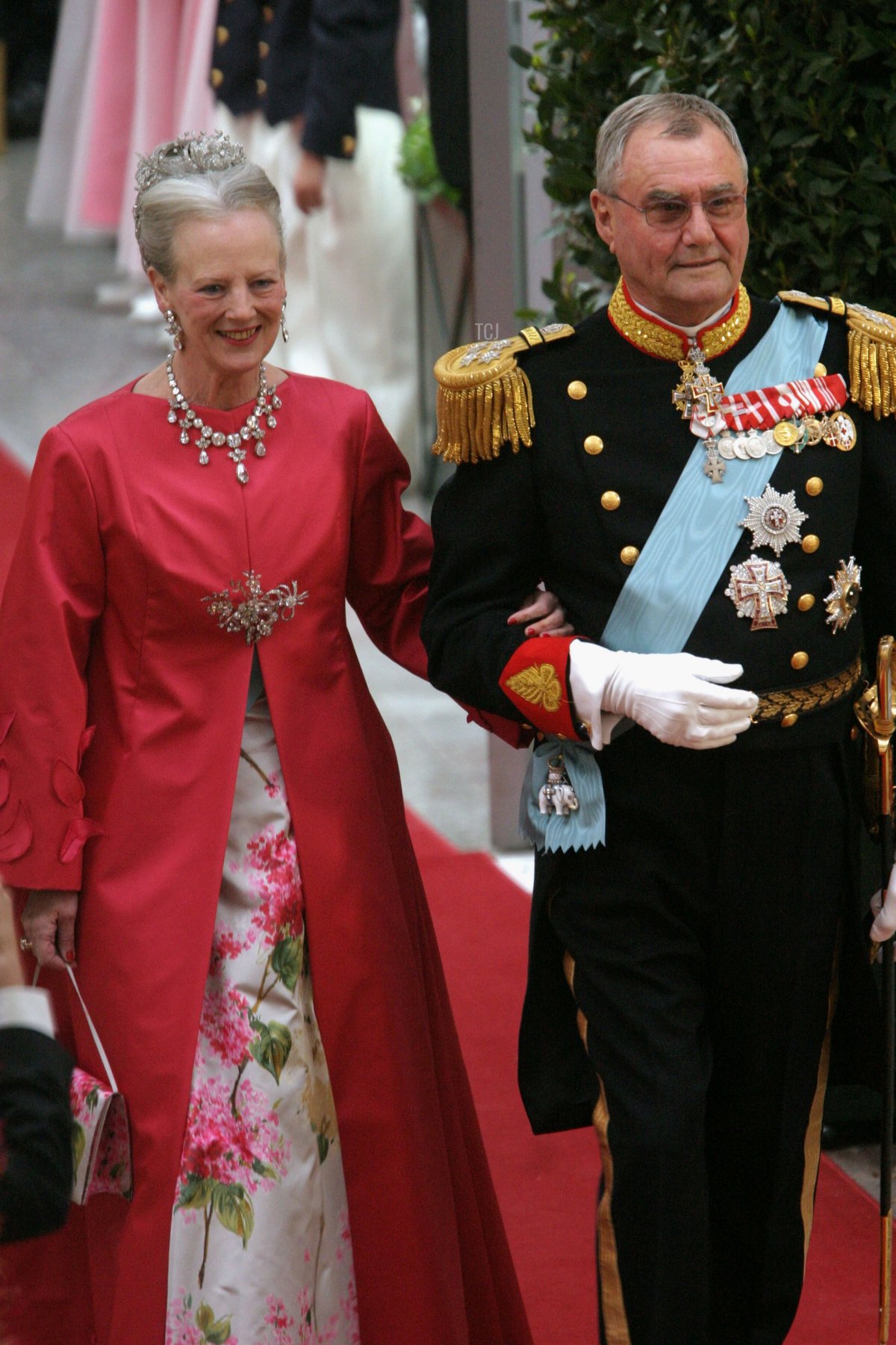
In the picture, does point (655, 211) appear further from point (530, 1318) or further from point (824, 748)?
point (530, 1318)

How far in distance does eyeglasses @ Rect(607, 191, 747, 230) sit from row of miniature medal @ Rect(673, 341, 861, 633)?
0.15 metres

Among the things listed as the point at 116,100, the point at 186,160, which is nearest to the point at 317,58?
the point at 116,100

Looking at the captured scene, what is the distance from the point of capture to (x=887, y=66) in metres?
2.81

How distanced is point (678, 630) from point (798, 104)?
39.4 inches

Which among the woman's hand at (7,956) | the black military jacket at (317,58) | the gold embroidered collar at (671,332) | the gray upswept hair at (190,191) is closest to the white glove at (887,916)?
the gold embroidered collar at (671,332)

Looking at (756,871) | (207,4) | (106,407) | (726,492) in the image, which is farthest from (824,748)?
(207,4)

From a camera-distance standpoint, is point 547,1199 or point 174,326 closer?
point 174,326

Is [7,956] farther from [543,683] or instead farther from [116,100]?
[116,100]

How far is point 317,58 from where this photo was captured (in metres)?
6.15

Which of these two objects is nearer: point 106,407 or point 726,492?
point 726,492

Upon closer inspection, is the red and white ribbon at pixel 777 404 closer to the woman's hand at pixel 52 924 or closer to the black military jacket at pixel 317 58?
the woman's hand at pixel 52 924

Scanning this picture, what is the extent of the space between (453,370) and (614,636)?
14.2 inches

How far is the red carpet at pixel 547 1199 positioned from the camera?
2.83m

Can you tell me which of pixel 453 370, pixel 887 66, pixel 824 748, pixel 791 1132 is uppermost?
pixel 887 66
